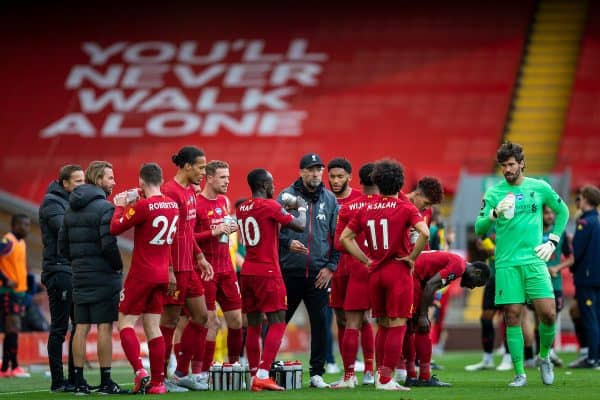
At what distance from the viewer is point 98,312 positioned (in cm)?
1055

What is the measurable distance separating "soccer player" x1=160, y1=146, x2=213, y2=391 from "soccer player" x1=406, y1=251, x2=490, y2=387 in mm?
2017

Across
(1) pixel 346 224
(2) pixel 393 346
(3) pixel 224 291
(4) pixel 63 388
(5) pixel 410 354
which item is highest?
(1) pixel 346 224

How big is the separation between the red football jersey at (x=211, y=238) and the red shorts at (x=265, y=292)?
65cm

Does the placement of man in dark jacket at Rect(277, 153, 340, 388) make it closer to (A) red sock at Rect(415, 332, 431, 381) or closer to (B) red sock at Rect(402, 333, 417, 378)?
(B) red sock at Rect(402, 333, 417, 378)

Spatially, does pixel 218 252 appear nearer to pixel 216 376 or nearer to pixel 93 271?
pixel 216 376

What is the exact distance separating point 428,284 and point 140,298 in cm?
273

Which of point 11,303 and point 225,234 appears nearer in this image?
point 225,234

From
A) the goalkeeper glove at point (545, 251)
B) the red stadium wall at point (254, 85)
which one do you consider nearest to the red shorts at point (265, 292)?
the goalkeeper glove at point (545, 251)

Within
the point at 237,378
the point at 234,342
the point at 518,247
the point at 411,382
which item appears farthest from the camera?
the point at 234,342

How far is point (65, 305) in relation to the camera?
1156 centimetres

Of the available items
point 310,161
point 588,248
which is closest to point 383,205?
point 310,161

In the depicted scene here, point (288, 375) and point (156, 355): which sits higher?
point (156, 355)

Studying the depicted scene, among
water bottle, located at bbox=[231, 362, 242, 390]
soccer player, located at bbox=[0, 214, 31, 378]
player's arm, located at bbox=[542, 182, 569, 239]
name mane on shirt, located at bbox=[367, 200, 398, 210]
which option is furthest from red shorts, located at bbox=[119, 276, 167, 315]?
soccer player, located at bbox=[0, 214, 31, 378]

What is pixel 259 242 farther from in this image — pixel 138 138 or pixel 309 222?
A: pixel 138 138
